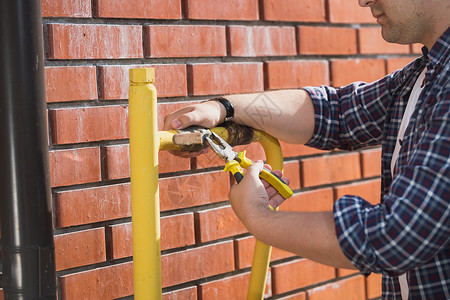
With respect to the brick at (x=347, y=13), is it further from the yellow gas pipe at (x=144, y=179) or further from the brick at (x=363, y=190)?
the yellow gas pipe at (x=144, y=179)

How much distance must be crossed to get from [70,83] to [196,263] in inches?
24.9

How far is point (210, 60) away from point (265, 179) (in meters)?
0.56

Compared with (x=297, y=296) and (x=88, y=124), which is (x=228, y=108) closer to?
(x=88, y=124)

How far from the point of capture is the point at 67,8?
1554 millimetres

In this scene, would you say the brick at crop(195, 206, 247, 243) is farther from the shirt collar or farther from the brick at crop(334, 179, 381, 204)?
the shirt collar

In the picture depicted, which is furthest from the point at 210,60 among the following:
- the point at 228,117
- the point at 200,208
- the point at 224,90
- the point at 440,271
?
the point at 440,271

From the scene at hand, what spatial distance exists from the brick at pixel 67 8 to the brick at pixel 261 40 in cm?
46

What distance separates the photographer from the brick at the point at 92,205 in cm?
157

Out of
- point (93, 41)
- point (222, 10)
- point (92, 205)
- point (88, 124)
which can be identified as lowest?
point (92, 205)

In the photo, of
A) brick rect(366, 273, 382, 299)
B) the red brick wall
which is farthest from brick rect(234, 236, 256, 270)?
brick rect(366, 273, 382, 299)

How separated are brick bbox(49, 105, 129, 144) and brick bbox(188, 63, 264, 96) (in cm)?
25

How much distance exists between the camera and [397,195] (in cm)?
122

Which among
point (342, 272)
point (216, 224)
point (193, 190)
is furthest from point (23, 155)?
point (342, 272)

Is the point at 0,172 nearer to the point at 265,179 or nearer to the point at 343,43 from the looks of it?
the point at 265,179
